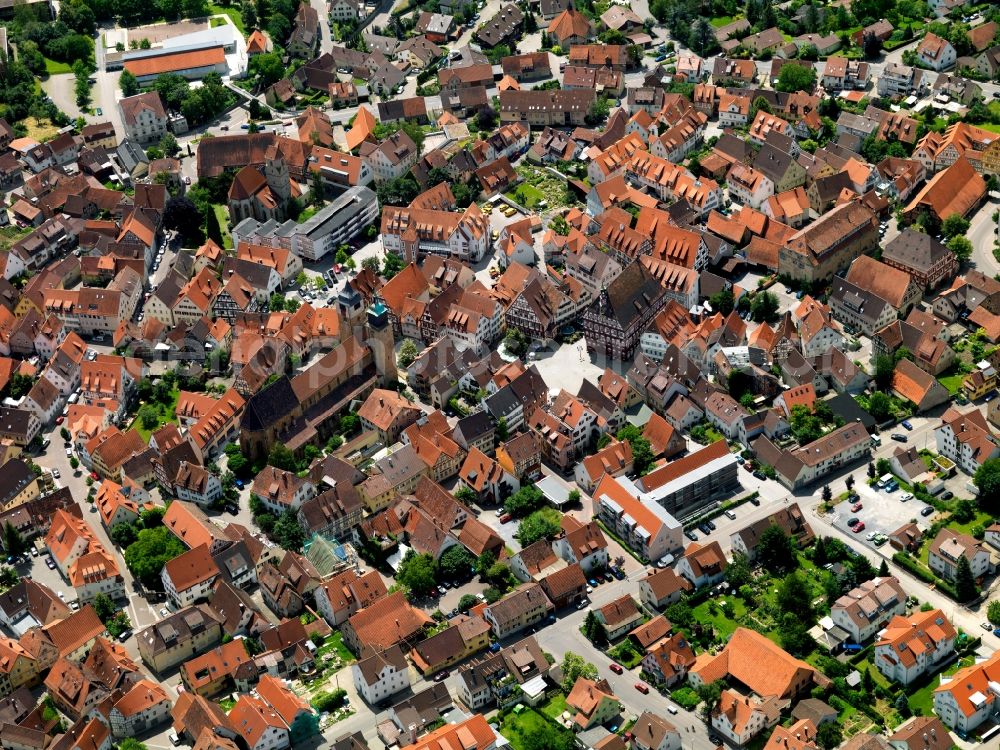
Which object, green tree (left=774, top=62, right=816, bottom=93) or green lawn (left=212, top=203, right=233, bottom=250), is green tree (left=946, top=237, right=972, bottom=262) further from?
green lawn (left=212, top=203, right=233, bottom=250)


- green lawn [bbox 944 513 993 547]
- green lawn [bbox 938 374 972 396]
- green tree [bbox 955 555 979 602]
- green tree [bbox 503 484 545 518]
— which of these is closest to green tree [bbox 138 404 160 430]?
green tree [bbox 503 484 545 518]

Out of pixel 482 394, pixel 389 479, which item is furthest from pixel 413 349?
pixel 389 479

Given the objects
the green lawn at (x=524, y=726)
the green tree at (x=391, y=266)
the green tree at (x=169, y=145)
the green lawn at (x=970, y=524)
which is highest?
the green tree at (x=169, y=145)

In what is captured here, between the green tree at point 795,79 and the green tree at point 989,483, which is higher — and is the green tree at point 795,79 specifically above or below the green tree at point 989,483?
above

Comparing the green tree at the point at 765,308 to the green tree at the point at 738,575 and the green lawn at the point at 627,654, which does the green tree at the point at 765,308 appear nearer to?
the green tree at the point at 738,575

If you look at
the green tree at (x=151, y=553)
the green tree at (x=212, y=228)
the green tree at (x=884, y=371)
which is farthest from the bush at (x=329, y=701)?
the green tree at (x=212, y=228)

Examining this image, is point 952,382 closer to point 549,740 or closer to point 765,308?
point 765,308

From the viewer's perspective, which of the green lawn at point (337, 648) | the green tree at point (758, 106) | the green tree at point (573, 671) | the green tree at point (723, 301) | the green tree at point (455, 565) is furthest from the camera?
the green tree at point (758, 106)
